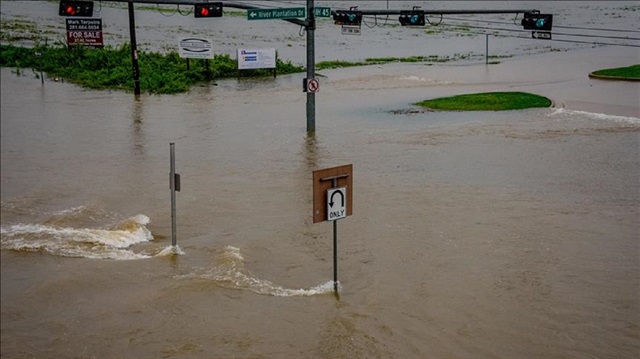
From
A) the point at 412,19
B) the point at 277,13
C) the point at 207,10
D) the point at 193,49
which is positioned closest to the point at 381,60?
the point at 193,49

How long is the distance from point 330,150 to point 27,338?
12800 mm

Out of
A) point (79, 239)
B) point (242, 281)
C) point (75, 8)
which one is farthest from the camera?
point (75, 8)

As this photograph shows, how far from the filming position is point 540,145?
20.0m

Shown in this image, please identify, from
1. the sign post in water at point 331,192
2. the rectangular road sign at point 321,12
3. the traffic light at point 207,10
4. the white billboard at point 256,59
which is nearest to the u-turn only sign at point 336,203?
the sign post in water at point 331,192

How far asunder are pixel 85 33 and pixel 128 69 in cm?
225

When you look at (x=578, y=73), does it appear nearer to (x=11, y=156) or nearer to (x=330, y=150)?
(x=330, y=150)

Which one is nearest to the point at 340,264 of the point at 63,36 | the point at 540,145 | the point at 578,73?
the point at 540,145

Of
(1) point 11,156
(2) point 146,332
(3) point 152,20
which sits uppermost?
(3) point 152,20

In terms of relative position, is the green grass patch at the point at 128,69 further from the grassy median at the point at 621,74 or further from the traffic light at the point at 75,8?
the grassy median at the point at 621,74

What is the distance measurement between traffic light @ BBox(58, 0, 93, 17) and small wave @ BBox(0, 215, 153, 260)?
1122 cm

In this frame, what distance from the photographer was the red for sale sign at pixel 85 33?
33.0 metres

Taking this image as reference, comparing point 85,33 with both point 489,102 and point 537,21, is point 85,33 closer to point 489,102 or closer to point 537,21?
point 489,102

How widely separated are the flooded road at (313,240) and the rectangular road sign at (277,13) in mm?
3175

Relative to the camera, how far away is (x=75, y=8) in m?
21.9
